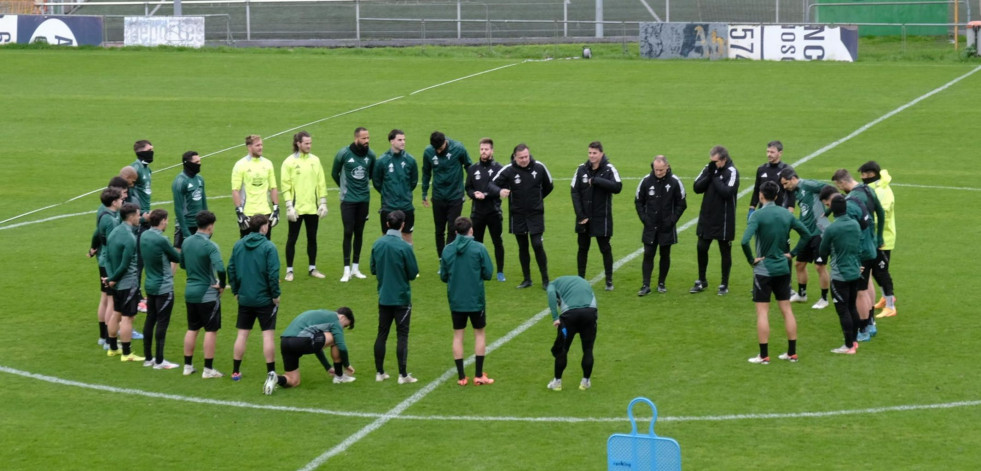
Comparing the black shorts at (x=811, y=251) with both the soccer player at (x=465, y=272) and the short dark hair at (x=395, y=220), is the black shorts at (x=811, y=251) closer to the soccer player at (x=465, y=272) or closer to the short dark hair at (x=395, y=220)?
the soccer player at (x=465, y=272)

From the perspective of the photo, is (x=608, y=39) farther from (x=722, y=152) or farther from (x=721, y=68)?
(x=722, y=152)

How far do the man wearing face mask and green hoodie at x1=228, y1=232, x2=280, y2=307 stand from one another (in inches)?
142

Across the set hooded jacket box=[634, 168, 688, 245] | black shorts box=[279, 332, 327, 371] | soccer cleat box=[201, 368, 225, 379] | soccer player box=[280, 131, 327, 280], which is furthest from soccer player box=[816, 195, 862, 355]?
soccer player box=[280, 131, 327, 280]

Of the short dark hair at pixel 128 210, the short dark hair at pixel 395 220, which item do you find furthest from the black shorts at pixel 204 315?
the short dark hair at pixel 395 220

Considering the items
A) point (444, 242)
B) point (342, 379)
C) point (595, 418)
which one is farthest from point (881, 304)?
point (342, 379)

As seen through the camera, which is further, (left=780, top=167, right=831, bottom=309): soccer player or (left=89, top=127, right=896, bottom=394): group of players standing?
(left=780, top=167, right=831, bottom=309): soccer player

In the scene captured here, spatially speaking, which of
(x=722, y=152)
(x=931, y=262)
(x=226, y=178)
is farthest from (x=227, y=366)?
(x=226, y=178)

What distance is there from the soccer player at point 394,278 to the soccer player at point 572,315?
1639 mm

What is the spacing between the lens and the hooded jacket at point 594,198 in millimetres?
18297

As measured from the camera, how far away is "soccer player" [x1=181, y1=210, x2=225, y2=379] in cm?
1450

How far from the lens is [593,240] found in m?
22.8

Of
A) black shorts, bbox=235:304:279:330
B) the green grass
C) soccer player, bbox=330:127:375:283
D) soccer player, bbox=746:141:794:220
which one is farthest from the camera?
soccer player, bbox=330:127:375:283

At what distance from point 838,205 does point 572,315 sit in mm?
3671

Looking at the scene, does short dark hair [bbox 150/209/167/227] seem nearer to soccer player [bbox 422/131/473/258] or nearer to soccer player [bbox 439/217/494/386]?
soccer player [bbox 439/217/494/386]
